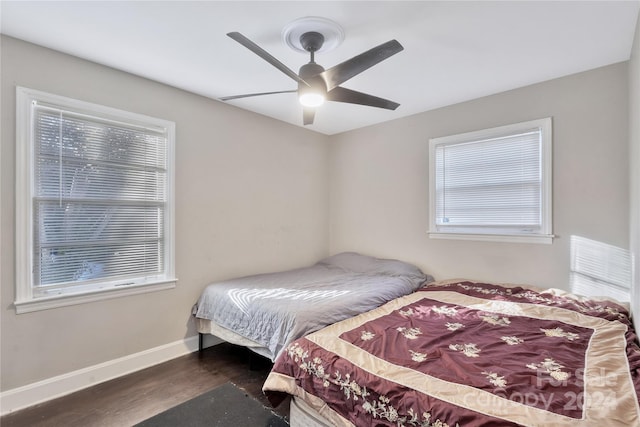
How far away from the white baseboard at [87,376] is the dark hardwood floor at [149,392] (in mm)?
46

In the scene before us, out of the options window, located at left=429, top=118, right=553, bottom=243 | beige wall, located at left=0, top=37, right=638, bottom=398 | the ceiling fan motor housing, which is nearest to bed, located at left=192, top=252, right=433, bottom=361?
beige wall, located at left=0, top=37, right=638, bottom=398

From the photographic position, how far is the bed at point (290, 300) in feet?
6.77

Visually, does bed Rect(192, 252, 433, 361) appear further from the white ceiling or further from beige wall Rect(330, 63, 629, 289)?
the white ceiling

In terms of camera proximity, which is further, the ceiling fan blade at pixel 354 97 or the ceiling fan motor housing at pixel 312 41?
the ceiling fan blade at pixel 354 97

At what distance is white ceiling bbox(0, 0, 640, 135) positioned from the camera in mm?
1735

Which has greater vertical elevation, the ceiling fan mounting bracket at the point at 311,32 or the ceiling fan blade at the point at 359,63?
the ceiling fan mounting bracket at the point at 311,32

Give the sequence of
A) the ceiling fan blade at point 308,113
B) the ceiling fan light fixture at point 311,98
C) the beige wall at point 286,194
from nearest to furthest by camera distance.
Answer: the ceiling fan light fixture at point 311,98, the beige wall at point 286,194, the ceiling fan blade at point 308,113

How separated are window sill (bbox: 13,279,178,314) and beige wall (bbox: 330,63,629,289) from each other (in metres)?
2.33

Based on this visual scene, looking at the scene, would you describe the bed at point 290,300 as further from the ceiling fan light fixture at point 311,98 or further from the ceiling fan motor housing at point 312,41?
the ceiling fan motor housing at point 312,41

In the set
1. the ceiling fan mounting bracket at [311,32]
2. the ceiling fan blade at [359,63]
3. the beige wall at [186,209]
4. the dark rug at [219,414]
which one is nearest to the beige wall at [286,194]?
the beige wall at [186,209]

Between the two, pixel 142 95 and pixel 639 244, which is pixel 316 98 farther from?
pixel 639 244

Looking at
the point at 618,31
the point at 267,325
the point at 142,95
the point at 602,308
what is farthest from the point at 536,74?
the point at 142,95

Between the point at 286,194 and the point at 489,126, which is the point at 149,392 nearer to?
the point at 286,194

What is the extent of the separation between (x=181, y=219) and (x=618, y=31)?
3552mm
